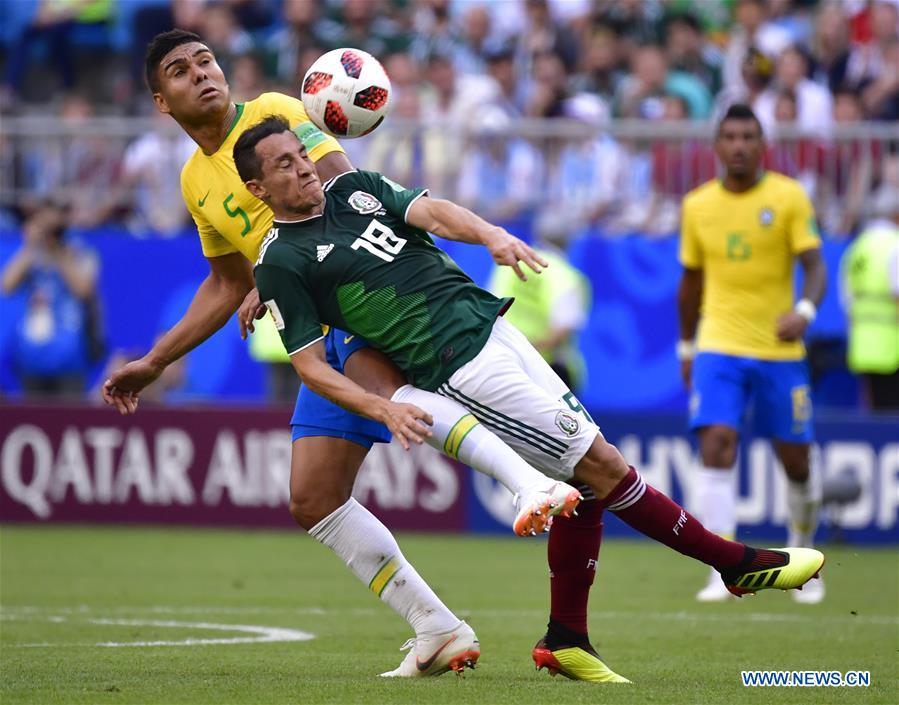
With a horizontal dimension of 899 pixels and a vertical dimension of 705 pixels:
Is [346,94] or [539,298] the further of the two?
[539,298]

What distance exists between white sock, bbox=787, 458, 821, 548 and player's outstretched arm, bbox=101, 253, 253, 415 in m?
4.66

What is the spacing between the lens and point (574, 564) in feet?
22.8

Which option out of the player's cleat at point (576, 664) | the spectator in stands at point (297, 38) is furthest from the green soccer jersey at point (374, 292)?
the spectator in stands at point (297, 38)

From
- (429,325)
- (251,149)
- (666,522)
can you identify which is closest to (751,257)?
(666,522)

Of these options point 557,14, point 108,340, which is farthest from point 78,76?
point 557,14

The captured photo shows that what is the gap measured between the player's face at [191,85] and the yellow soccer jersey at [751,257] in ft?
14.2

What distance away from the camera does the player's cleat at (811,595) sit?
1039 cm

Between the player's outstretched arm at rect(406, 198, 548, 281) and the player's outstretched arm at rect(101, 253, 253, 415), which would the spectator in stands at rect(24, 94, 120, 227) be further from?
the player's outstretched arm at rect(406, 198, 548, 281)

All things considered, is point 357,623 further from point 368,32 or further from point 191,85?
point 368,32

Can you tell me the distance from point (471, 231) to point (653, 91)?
10.4 metres

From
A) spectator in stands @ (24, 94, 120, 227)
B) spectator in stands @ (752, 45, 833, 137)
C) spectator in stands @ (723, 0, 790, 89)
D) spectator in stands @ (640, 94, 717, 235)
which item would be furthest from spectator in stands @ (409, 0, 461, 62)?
spectator in stands @ (752, 45, 833, 137)

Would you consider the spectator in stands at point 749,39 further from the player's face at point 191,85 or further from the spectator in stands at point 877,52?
the player's face at point 191,85

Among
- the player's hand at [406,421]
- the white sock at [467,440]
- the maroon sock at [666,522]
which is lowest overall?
the maroon sock at [666,522]

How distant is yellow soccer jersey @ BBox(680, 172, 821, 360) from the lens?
34.5 feet
